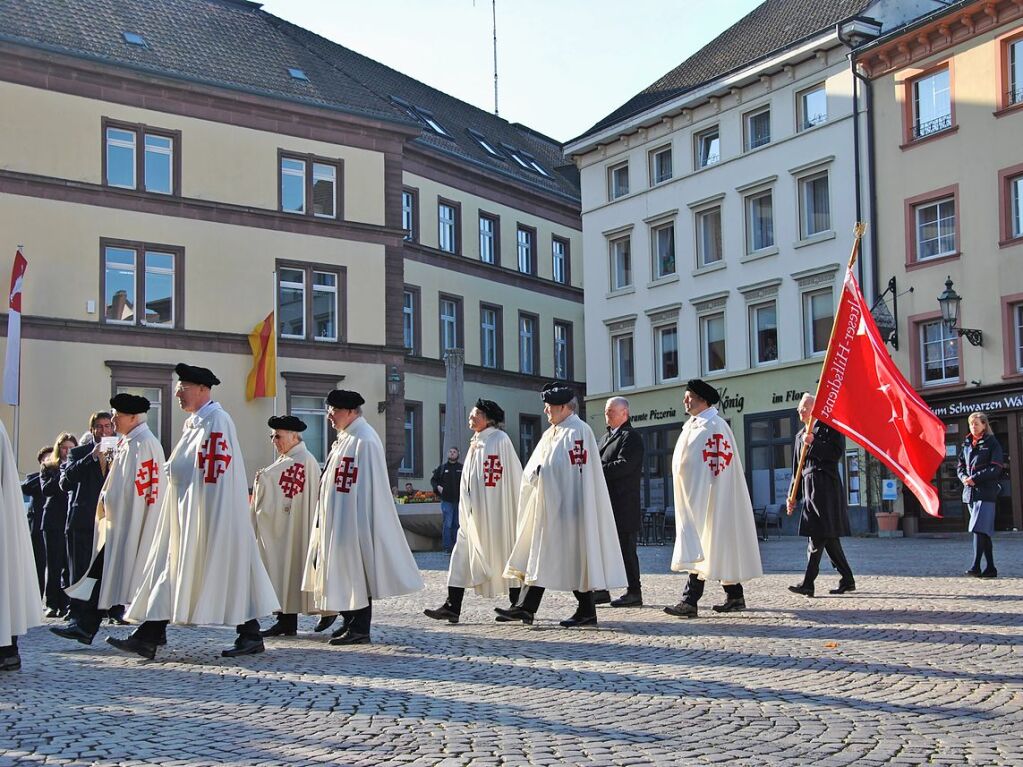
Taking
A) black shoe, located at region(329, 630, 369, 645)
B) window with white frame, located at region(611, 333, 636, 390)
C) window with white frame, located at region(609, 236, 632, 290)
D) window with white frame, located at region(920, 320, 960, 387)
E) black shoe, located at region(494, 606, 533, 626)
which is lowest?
black shoe, located at region(329, 630, 369, 645)

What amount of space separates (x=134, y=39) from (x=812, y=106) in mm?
17829

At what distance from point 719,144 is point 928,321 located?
945 centimetres

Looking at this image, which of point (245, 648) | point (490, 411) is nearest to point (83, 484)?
point (245, 648)

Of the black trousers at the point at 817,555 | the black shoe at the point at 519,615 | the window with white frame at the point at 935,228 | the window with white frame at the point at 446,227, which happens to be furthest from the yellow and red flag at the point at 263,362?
the black shoe at the point at 519,615

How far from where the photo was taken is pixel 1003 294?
3219cm

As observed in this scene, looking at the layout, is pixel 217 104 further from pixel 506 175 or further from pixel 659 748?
pixel 659 748

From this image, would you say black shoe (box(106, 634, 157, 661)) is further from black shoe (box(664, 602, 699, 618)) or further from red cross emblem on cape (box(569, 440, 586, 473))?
black shoe (box(664, 602, 699, 618))

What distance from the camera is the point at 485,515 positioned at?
12820 millimetres

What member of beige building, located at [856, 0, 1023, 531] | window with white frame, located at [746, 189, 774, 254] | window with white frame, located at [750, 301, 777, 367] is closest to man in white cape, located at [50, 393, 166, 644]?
beige building, located at [856, 0, 1023, 531]

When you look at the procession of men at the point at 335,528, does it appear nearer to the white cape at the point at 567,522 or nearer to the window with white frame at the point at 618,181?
the white cape at the point at 567,522

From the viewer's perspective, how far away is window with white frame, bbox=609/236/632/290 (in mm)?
44500

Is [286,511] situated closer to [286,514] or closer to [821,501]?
[286,514]

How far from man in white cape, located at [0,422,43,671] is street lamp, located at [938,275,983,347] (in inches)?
1020

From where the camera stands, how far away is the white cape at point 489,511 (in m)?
12.6
